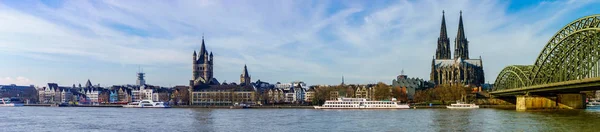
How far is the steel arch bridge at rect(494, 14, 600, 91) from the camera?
65.7 m

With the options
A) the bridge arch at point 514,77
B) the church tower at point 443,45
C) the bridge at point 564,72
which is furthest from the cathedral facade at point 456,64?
the bridge at point 564,72

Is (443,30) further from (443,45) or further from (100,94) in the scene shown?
(100,94)

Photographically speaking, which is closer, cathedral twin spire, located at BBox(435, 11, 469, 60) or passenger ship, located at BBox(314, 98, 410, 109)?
passenger ship, located at BBox(314, 98, 410, 109)

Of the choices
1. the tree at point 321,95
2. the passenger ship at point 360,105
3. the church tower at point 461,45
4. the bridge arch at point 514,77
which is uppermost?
the church tower at point 461,45

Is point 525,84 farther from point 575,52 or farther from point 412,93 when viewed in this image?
point 412,93

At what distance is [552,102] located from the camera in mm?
94062

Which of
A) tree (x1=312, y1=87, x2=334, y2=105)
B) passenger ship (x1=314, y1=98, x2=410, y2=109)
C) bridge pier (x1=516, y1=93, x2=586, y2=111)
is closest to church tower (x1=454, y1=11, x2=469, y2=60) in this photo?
tree (x1=312, y1=87, x2=334, y2=105)

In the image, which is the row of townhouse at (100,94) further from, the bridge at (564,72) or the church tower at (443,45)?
the bridge at (564,72)

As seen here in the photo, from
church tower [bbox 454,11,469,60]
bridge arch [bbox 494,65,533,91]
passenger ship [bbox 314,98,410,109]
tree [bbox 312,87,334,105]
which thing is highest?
church tower [bbox 454,11,469,60]

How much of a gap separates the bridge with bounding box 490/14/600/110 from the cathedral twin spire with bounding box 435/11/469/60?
222 feet

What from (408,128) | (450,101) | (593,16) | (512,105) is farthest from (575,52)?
(450,101)

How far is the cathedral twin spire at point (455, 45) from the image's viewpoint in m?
182

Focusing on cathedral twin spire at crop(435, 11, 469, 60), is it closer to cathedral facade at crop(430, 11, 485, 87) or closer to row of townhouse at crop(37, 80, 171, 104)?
cathedral facade at crop(430, 11, 485, 87)

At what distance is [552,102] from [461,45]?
294 feet
